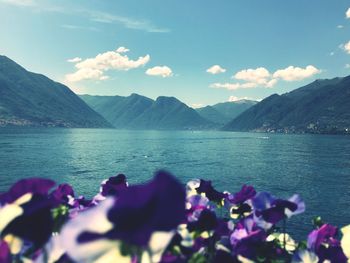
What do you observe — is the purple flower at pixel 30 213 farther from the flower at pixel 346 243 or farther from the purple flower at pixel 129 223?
the flower at pixel 346 243

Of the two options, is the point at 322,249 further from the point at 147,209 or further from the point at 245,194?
the point at 147,209

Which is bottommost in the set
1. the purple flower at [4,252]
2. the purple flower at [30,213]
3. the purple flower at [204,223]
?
the purple flower at [204,223]

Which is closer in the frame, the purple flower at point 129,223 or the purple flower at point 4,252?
the purple flower at point 129,223

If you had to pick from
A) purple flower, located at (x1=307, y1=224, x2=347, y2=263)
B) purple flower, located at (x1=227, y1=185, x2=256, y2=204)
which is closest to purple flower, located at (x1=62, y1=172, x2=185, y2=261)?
purple flower, located at (x1=307, y1=224, x2=347, y2=263)

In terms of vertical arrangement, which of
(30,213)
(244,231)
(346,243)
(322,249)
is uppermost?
(30,213)

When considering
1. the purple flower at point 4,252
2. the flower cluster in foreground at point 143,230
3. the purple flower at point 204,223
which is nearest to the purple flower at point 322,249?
the flower cluster in foreground at point 143,230

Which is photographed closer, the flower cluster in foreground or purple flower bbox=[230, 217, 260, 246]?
the flower cluster in foreground

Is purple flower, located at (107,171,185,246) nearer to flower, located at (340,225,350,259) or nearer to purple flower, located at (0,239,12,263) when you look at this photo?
purple flower, located at (0,239,12,263)

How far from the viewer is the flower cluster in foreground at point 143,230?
65.1 inches

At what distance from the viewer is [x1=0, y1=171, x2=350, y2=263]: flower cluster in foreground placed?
1653mm

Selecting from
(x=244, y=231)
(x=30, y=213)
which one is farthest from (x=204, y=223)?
(x=30, y=213)

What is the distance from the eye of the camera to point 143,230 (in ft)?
5.48

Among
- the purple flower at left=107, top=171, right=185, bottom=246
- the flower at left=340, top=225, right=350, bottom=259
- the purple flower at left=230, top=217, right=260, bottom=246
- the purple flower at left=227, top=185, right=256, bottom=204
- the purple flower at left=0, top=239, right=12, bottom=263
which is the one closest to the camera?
the purple flower at left=107, top=171, right=185, bottom=246

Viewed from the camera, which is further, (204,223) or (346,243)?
(204,223)
